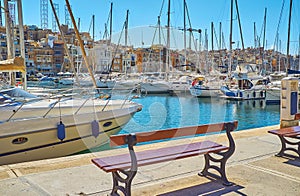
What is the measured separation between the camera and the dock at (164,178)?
3.77m

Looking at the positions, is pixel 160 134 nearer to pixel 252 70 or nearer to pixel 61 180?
pixel 61 180

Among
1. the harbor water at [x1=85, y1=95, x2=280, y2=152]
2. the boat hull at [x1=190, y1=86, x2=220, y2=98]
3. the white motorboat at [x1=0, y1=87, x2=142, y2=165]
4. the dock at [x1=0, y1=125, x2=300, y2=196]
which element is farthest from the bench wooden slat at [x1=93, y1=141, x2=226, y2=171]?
the boat hull at [x1=190, y1=86, x2=220, y2=98]

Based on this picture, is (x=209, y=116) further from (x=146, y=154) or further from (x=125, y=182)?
(x=125, y=182)

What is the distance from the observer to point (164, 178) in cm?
423

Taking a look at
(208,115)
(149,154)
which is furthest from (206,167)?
(208,115)

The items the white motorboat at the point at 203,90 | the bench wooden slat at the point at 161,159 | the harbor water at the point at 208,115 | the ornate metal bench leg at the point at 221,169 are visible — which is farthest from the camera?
the white motorboat at the point at 203,90

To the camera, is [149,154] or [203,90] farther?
[203,90]

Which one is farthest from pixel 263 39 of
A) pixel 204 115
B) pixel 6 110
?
pixel 6 110

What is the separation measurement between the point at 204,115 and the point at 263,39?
98.5 feet

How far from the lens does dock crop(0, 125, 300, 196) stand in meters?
3.77

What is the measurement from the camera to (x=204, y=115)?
21.2 metres

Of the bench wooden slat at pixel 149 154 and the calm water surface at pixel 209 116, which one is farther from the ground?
Result: the bench wooden slat at pixel 149 154

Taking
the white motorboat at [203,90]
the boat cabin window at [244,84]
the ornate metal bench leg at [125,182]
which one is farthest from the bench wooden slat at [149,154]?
the boat cabin window at [244,84]

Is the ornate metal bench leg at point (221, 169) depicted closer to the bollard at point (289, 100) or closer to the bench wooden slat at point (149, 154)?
the bench wooden slat at point (149, 154)
